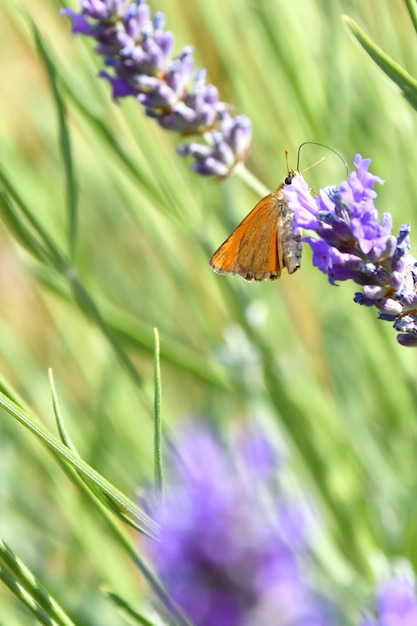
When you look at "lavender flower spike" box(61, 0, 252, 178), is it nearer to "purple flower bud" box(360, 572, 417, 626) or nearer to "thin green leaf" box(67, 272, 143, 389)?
"thin green leaf" box(67, 272, 143, 389)

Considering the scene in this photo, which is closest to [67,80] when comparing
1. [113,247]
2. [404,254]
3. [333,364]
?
[404,254]

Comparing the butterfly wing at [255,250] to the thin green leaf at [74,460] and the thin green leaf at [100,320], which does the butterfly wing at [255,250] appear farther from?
the thin green leaf at [74,460]

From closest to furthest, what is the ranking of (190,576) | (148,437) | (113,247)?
(190,576), (148,437), (113,247)

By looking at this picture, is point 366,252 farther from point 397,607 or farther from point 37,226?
point 37,226

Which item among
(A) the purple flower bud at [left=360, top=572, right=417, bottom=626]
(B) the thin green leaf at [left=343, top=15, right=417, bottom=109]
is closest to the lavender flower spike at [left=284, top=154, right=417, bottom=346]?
(B) the thin green leaf at [left=343, top=15, right=417, bottom=109]

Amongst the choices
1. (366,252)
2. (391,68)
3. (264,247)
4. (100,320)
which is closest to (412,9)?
(391,68)

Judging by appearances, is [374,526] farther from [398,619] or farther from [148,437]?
[398,619]

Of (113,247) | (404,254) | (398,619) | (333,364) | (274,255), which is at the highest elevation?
(113,247)

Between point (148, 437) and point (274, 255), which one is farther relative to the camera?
point (148, 437)
